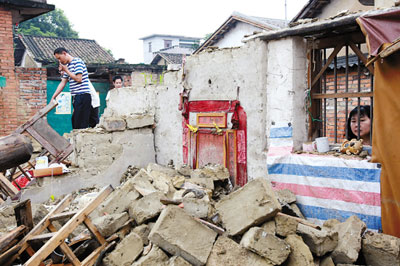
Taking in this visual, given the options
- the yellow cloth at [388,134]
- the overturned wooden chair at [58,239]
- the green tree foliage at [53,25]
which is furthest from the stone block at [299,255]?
the green tree foliage at [53,25]

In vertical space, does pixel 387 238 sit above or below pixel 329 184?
below

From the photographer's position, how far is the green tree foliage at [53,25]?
3899 cm

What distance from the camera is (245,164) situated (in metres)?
5.53

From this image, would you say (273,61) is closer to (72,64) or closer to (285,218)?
(285,218)

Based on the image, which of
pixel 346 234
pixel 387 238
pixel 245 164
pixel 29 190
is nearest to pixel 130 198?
pixel 245 164

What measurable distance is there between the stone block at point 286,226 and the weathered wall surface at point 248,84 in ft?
4.49

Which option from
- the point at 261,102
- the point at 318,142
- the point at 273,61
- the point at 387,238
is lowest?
the point at 387,238

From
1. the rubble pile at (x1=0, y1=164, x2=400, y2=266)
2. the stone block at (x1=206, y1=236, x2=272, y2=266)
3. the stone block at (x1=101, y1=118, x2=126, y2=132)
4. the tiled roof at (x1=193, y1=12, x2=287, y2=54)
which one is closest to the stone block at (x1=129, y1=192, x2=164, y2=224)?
the rubble pile at (x1=0, y1=164, x2=400, y2=266)

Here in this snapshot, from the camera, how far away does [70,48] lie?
69.5ft

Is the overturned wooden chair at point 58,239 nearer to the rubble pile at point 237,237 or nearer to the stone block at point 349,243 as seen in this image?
the rubble pile at point 237,237

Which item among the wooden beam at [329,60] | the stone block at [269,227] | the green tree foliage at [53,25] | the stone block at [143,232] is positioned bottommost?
the stone block at [143,232]

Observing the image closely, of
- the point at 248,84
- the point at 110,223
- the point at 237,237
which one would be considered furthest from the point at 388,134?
the point at 110,223

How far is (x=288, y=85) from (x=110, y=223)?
8.98ft

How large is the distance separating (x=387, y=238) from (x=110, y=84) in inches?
515
